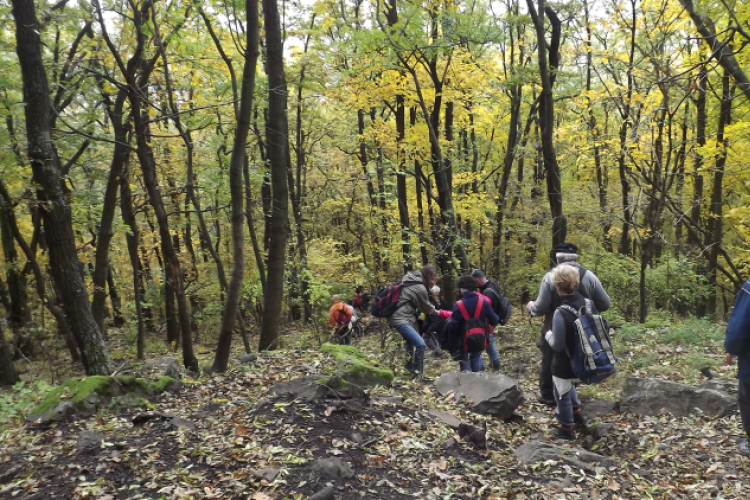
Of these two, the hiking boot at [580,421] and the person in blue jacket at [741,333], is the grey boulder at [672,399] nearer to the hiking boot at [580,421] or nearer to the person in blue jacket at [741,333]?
the hiking boot at [580,421]

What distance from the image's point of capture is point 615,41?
51.2 ft

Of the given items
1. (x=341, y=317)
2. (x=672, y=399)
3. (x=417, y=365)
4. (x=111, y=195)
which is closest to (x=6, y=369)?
(x=111, y=195)

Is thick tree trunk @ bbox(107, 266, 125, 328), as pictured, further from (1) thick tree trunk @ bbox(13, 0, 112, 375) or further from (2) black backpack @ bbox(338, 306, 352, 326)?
(1) thick tree trunk @ bbox(13, 0, 112, 375)

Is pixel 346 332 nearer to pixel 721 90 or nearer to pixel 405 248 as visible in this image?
pixel 405 248

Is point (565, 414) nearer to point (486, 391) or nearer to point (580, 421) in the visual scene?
point (580, 421)

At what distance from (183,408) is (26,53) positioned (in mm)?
4846

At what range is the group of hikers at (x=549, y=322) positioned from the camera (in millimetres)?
4285

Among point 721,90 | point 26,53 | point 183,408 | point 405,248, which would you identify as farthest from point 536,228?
point 26,53

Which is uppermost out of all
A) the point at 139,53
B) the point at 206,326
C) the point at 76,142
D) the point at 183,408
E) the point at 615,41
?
the point at 615,41

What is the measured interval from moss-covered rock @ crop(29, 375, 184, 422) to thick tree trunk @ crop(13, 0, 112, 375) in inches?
38.5

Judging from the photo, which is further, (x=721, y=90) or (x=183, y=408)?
(x=721, y=90)

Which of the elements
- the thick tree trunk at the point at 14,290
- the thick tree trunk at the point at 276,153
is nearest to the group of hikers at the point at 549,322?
the thick tree trunk at the point at 276,153

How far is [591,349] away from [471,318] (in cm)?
256

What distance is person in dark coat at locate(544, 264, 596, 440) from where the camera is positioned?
4.81 metres
